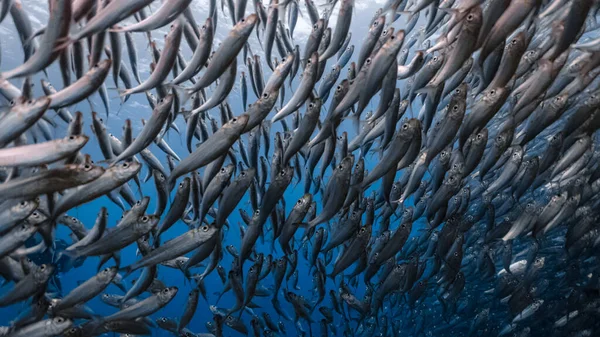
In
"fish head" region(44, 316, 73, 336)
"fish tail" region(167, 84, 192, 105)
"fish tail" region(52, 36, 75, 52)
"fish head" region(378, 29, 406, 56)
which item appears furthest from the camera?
"fish head" region(44, 316, 73, 336)

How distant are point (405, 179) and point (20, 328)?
4.66 metres

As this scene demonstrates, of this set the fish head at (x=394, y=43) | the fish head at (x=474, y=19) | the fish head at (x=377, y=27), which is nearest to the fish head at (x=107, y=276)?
the fish head at (x=394, y=43)

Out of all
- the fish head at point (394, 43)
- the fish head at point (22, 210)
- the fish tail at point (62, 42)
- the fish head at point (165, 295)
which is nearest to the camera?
the fish tail at point (62, 42)

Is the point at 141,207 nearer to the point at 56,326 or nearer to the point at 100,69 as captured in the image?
the point at 56,326

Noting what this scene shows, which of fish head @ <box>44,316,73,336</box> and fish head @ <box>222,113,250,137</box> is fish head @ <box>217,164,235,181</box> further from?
fish head @ <box>44,316,73,336</box>

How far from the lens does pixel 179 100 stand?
3.62m

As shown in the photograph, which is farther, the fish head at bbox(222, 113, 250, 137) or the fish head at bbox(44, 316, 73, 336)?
the fish head at bbox(44, 316, 73, 336)

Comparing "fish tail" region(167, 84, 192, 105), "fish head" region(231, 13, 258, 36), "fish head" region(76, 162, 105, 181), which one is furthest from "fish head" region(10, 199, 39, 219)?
"fish head" region(231, 13, 258, 36)

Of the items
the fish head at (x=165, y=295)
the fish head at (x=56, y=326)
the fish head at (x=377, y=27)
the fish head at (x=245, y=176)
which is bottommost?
the fish head at (x=56, y=326)

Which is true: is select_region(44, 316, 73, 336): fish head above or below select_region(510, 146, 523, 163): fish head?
below

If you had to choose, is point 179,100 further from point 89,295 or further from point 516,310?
point 516,310

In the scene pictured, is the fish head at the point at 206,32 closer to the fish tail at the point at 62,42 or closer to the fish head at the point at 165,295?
the fish tail at the point at 62,42

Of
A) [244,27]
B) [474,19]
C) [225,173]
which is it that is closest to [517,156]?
[474,19]

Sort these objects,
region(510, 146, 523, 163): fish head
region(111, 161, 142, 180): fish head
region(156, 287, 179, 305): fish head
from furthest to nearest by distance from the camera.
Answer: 1. region(510, 146, 523, 163): fish head
2. region(156, 287, 179, 305): fish head
3. region(111, 161, 142, 180): fish head
